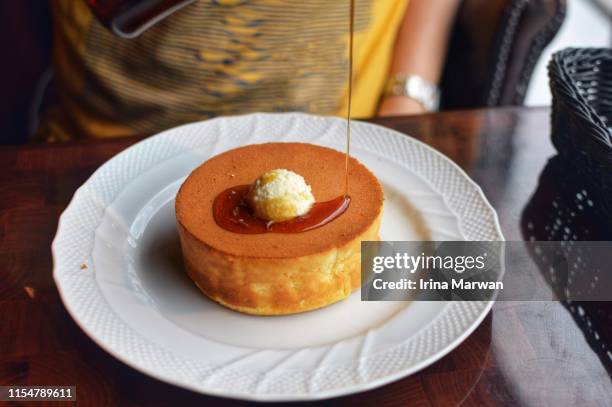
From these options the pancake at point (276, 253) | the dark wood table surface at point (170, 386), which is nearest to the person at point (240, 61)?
the dark wood table surface at point (170, 386)

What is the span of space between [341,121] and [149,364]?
0.63 metres

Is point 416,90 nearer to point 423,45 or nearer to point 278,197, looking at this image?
point 423,45

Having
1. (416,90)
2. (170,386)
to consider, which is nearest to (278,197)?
(170,386)

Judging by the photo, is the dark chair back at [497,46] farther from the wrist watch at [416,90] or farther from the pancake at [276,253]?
the pancake at [276,253]

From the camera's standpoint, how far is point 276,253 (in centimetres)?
86

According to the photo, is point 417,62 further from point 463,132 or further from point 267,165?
point 267,165

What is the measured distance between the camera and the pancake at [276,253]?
871mm

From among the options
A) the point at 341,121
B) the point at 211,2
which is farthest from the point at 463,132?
the point at 211,2

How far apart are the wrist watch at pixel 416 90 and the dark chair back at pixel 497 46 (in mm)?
99

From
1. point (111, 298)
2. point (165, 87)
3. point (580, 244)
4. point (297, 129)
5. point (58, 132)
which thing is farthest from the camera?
point (58, 132)

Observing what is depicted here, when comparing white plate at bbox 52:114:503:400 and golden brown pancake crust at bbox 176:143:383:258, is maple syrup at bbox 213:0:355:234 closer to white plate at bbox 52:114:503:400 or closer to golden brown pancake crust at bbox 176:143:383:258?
golden brown pancake crust at bbox 176:143:383:258

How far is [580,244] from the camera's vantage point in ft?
3.35

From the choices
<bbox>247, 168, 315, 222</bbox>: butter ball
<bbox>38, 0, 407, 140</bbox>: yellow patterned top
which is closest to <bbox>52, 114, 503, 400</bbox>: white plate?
<bbox>247, 168, 315, 222</bbox>: butter ball

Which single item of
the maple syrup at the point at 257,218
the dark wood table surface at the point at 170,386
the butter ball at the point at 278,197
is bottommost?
the dark wood table surface at the point at 170,386
